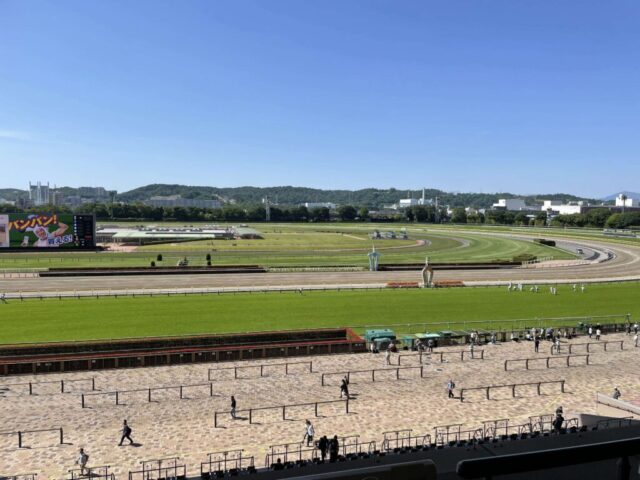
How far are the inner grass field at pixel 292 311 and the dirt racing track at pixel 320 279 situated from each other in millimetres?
5705

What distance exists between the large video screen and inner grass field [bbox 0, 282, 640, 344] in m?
43.2

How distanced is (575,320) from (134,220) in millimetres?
170721

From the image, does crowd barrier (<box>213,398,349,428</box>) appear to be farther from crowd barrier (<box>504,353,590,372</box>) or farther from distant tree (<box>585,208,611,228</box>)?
distant tree (<box>585,208,611,228</box>)

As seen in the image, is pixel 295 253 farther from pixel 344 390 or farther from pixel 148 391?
pixel 344 390

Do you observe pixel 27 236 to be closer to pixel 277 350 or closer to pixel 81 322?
pixel 81 322

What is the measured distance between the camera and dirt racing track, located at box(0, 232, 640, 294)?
51.5 meters

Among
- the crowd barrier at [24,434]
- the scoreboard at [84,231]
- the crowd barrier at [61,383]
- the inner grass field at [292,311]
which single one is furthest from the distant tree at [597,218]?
the crowd barrier at [24,434]

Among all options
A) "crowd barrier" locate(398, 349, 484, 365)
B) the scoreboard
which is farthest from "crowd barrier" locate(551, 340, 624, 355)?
the scoreboard

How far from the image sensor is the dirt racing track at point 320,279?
2026 inches

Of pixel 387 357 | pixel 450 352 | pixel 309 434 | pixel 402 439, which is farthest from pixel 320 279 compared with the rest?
pixel 402 439

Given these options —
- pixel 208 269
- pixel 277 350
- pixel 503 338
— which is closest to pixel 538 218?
pixel 208 269

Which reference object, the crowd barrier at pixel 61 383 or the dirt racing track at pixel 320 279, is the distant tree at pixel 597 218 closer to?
the dirt racing track at pixel 320 279

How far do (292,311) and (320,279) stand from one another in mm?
16750

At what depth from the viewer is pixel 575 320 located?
38969mm
